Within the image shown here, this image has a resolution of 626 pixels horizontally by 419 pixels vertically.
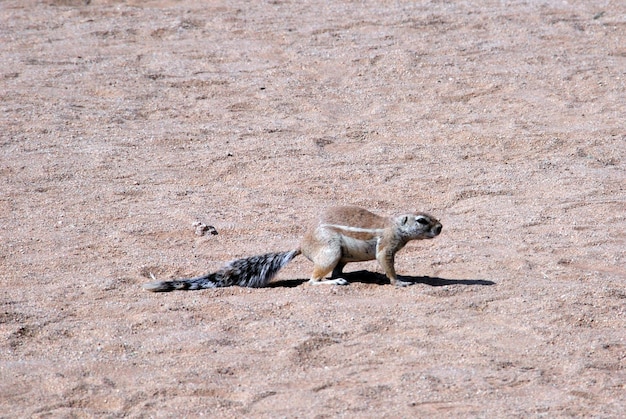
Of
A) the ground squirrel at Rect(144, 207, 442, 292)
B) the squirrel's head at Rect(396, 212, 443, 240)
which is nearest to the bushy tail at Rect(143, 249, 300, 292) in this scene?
the ground squirrel at Rect(144, 207, 442, 292)

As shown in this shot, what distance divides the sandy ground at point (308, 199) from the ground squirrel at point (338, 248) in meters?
0.10

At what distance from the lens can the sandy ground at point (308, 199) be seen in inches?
205

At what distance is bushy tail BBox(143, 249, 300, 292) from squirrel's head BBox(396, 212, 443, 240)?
0.80 metres

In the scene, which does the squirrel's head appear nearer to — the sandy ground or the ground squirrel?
the ground squirrel

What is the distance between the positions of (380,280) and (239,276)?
3.07 feet

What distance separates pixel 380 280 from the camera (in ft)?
22.0

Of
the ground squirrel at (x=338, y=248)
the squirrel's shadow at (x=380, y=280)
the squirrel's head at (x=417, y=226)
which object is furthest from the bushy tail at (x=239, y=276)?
the squirrel's head at (x=417, y=226)

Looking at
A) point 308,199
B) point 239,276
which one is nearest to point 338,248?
point 239,276

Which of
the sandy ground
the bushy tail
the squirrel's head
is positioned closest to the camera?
the sandy ground

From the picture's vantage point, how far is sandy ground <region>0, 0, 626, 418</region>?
5.20 m

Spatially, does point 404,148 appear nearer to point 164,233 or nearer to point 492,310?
point 164,233

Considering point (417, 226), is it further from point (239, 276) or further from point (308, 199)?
point (308, 199)

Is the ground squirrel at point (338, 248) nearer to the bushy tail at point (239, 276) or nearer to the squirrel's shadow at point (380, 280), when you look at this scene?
the bushy tail at point (239, 276)

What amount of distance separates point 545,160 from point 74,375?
5.45 metres
